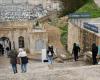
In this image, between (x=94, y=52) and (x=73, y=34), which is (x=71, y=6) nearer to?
(x=73, y=34)

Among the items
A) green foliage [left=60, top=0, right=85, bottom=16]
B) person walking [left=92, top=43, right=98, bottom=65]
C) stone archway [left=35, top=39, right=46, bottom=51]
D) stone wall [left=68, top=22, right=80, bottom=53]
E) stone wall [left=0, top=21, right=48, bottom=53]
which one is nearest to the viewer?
person walking [left=92, top=43, right=98, bottom=65]

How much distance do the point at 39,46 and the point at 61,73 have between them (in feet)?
64.2

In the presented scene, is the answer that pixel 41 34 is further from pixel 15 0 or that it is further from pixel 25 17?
pixel 15 0

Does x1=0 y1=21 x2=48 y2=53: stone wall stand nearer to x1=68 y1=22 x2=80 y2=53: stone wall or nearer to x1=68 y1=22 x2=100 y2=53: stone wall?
x1=68 y1=22 x2=80 y2=53: stone wall

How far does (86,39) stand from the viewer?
84.5 feet

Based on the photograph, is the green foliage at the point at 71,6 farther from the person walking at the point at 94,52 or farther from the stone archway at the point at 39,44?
the person walking at the point at 94,52

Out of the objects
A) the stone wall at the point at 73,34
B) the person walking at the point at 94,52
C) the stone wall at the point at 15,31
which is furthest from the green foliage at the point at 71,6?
the person walking at the point at 94,52

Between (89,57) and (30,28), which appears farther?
(30,28)

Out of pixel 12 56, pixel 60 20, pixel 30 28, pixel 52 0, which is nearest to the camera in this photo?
pixel 12 56

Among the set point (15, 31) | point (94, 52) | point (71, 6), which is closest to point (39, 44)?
point (15, 31)

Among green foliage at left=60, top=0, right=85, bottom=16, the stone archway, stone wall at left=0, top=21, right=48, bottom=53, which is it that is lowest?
the stone archway

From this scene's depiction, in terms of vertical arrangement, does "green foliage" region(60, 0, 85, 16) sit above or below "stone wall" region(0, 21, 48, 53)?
above

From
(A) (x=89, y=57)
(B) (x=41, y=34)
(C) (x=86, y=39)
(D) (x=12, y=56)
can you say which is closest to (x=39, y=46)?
(B) (x=41, y=34)

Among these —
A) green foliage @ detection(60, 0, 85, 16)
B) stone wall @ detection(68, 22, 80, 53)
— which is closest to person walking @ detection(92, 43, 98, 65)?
stone wall @ detection(68, 22, 80, 53)
